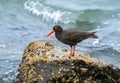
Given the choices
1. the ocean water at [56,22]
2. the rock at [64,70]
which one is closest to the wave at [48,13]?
the ocean water at [56,22]

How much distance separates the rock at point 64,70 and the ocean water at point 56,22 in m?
3.70

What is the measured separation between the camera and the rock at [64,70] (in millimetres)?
6613

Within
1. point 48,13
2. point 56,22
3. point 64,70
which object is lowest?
point 56,22

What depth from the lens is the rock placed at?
21.7 feet

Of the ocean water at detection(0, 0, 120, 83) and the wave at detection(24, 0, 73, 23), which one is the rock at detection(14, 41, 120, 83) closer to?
the ocean water at detection(0, 0, 120, 83)

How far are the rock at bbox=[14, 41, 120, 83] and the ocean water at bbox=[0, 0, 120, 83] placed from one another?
3700 millimetres

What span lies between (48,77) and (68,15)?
28.2ft

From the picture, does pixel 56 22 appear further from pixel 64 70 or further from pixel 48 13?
pixel 64 70

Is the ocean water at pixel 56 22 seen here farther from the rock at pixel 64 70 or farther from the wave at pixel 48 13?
the rock at pixel 64 70

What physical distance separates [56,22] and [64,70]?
8.09 meters

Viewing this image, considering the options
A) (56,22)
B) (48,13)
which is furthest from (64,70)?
(48,13)

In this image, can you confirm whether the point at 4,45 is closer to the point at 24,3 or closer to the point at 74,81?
the point at 24,3

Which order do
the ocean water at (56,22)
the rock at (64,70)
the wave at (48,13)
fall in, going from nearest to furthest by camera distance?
the rock at (64,70)
the ocean water at (56,22)
the wave at (48,13)

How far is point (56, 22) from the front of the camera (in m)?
14.7
